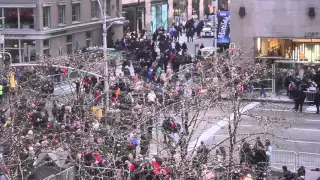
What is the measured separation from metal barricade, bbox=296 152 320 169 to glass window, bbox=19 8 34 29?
26.3 m


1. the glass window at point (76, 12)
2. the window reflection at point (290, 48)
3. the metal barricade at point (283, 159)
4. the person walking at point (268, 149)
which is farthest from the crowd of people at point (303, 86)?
the glass window at point (76, 12)

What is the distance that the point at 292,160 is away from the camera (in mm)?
22078

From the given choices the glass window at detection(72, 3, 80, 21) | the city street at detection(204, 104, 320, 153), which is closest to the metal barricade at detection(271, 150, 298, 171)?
the city street at detection(204, 104, 320, 153)

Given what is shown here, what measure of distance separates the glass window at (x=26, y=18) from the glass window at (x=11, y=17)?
333 millimetres

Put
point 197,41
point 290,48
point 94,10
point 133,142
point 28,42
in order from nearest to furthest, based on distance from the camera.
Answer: point 133,142, point 290,48, point 28,42, point 94,10, point 197,41

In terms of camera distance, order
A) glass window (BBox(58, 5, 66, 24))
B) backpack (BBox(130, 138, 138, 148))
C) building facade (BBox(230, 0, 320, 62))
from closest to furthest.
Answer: backpack (BBox(130, 138, 138, 148)) < building facade (BBox(230, 0, 320, 62)) < glass window (BBox(58, 5, 66, 24))

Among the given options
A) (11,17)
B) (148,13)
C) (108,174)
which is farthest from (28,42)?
(108,174)

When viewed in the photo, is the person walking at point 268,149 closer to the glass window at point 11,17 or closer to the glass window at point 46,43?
the glass window at point 46,43

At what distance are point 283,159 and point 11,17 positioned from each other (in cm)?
2744

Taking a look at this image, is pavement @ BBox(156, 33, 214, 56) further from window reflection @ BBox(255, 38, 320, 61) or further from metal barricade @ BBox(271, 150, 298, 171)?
metal barricade @ BBox(271, 150, 298, 171)

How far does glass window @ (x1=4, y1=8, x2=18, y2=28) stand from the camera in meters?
44.8

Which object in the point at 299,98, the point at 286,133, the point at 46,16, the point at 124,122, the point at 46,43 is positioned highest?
the point at 46,16

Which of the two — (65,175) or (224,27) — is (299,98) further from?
(65,175)

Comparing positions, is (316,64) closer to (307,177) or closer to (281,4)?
(281,4)
